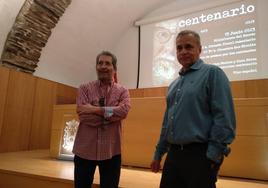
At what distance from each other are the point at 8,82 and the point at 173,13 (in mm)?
3289

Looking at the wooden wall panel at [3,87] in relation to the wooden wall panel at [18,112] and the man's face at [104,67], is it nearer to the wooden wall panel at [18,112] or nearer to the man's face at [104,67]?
the wooden wall panel at [18,112]

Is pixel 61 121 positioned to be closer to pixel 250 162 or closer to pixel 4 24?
pixel 4 24

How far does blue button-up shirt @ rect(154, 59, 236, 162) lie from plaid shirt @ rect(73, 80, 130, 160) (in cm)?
36

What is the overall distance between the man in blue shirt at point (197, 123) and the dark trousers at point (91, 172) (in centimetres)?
37

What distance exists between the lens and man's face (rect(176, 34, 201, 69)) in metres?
1.15

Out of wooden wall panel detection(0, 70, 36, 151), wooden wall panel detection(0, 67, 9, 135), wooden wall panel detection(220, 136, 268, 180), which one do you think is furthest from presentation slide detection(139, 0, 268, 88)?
wooden wall panel detection(0, 67, 9, 135)

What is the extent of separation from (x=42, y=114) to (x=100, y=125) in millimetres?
3109

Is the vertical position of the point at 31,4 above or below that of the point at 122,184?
above

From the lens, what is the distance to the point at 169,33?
467 centimetres

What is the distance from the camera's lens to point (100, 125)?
136cm

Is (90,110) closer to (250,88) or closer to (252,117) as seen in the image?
(252,117)

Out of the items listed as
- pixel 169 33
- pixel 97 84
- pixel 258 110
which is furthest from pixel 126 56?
pixel 97 84

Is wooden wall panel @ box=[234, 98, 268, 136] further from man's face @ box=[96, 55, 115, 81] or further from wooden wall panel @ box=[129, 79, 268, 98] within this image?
man's face @ box=[96, 55, 115, 81]

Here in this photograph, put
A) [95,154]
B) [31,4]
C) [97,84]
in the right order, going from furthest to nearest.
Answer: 1. [31,4]
2. [97,84]
3. [95,154]
